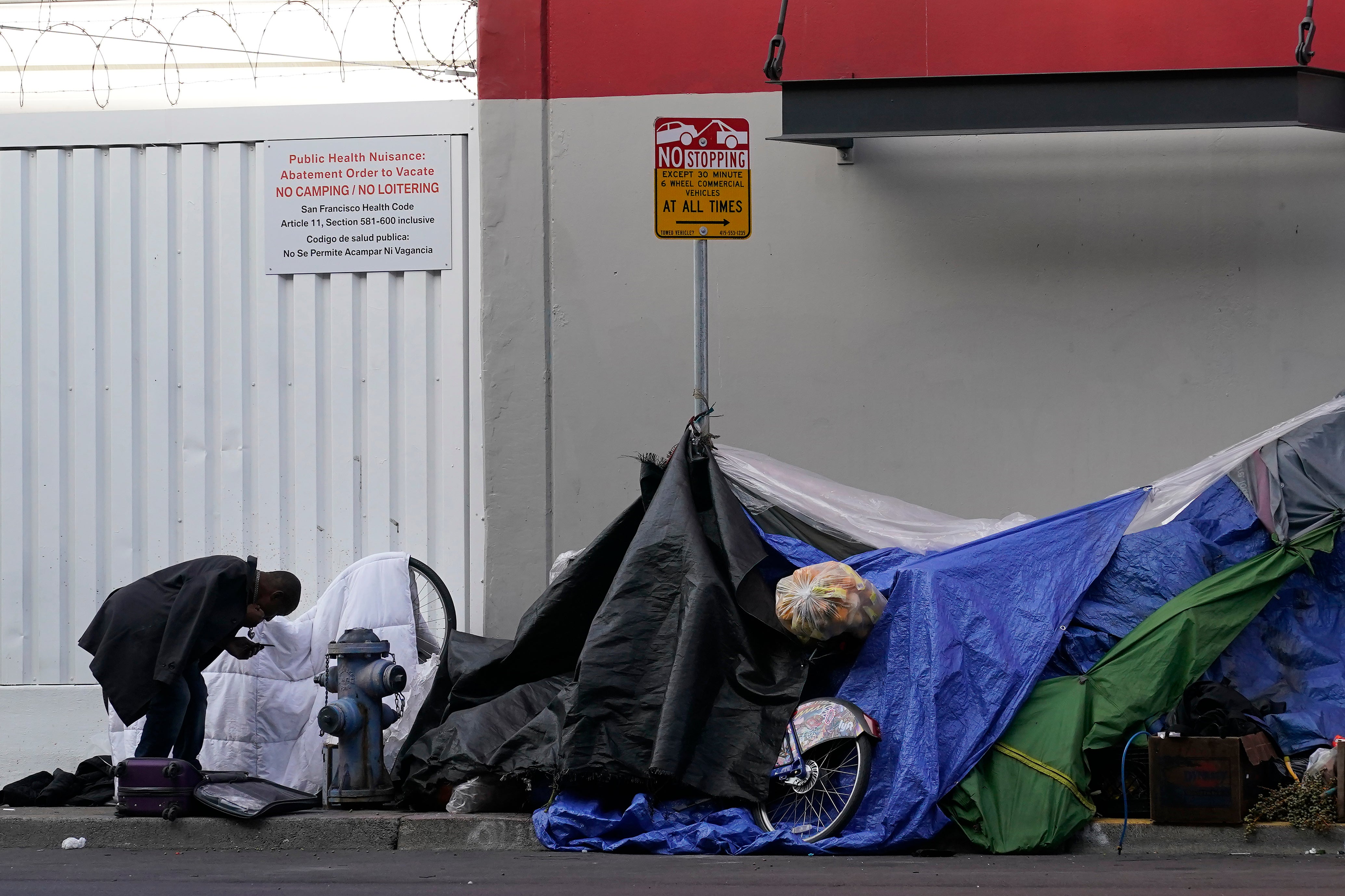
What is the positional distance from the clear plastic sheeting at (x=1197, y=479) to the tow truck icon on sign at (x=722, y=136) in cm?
266

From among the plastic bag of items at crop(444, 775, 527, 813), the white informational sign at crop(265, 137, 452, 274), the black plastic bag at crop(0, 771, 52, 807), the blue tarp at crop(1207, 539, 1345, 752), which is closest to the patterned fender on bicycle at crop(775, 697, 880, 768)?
the plastic bag of items at crop(444, 775, 527, 813)

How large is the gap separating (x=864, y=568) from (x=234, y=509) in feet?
13.5

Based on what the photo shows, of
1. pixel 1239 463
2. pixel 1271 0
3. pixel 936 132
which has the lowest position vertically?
pixel 1239 463

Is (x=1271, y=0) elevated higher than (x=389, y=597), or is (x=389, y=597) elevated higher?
(x=1271, y=0)

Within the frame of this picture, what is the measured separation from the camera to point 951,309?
816 cm

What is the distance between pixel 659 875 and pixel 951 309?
13.1ft

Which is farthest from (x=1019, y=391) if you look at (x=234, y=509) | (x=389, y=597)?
(x=234, y=509)

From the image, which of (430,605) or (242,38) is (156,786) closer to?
(430,605)

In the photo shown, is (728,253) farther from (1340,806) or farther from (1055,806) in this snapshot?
(1340,806)

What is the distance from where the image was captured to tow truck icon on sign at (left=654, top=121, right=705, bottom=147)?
7102 millimetres

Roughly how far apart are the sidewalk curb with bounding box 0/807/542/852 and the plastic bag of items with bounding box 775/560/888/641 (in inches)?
59.1

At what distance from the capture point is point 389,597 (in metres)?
8.07

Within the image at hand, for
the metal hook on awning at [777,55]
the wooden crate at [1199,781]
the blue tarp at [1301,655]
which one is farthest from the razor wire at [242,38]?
the wooden crate at [1199,781]

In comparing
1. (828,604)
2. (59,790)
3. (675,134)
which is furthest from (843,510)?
(59,790)
